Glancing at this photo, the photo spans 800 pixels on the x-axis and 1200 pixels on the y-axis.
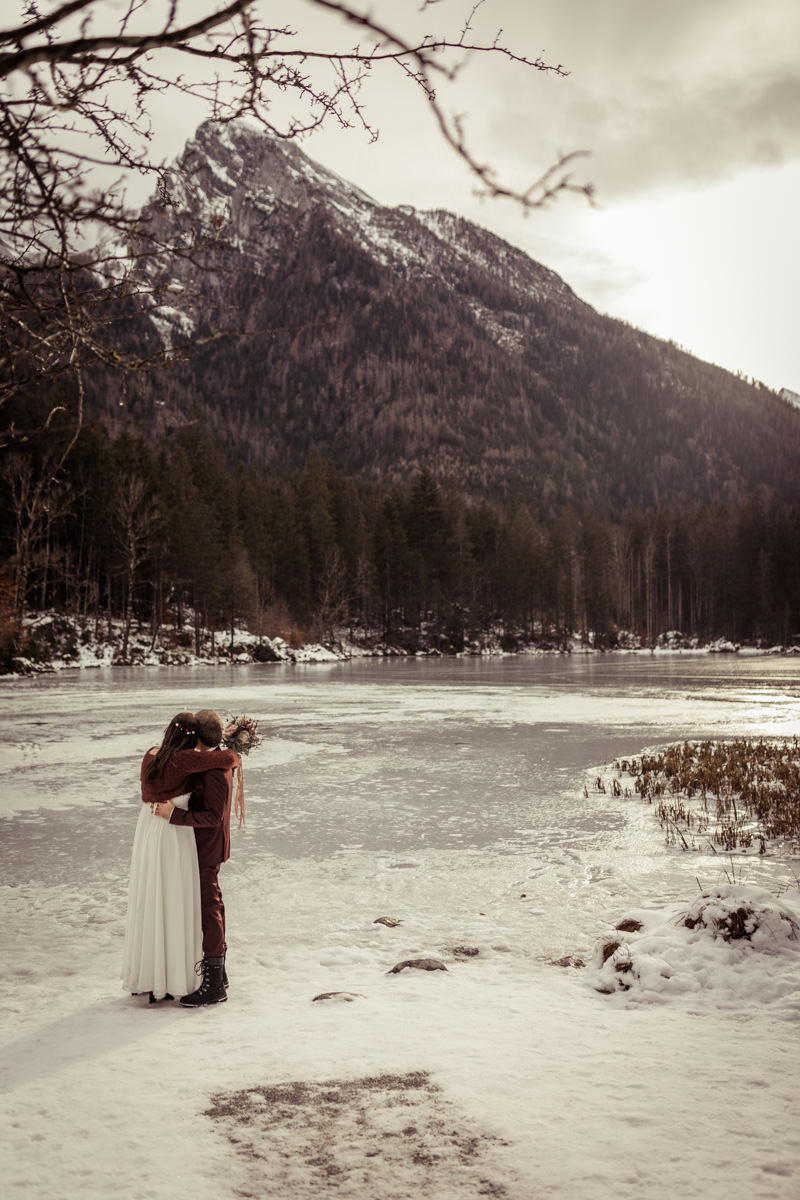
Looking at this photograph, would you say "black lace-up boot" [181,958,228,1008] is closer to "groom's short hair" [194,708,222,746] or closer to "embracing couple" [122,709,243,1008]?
"embracing couple" [122,709,243,1008]

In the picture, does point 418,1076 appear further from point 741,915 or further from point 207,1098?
point 741,915

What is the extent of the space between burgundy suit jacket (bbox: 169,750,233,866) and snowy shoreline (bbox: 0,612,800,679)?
1647 inches

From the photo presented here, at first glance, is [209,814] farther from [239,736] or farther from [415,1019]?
[415,1019]

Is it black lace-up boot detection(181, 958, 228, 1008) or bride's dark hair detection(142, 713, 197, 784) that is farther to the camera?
bride's dark hair detection(142, 713, 197, 784)

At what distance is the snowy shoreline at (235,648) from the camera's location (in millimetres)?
51188

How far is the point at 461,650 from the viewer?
9050cm

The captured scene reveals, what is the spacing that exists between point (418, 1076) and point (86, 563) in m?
60.7

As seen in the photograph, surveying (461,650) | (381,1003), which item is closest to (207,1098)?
(381,1003)

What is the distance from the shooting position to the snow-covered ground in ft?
10.8

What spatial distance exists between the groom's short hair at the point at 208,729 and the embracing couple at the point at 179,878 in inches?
3.6

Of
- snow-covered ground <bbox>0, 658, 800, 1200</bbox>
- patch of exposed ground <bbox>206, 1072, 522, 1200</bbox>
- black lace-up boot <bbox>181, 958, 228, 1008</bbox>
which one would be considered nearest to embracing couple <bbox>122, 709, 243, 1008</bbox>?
black lace-up boot <bbox>181, 958, 228, 1008</bbox>

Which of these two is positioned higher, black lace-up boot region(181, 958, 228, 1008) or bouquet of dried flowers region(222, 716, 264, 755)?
bouquet of dried flowers region(222, 716, 264, 755)

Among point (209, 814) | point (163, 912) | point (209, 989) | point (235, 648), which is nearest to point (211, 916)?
point (163, 912)

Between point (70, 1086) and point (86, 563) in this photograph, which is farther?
point (86, 563)
